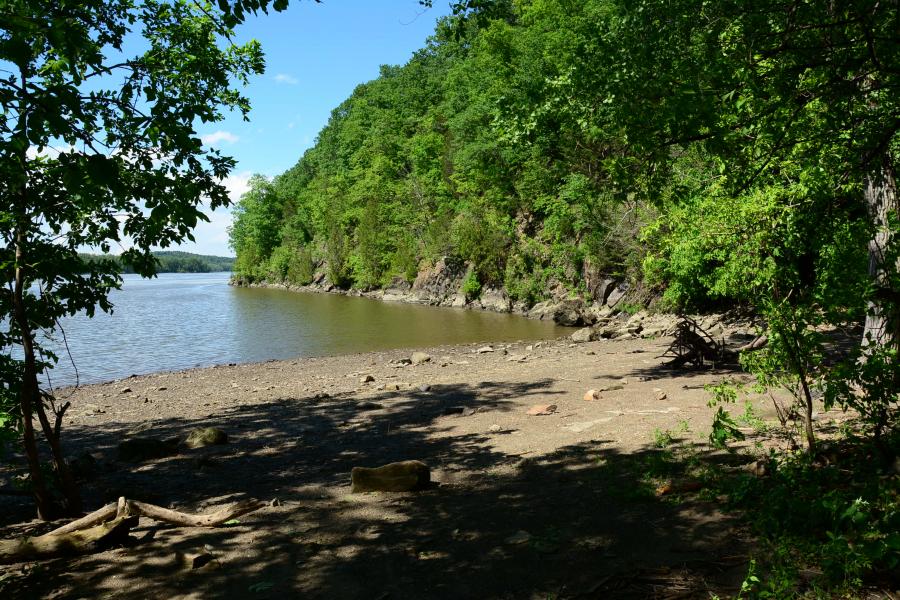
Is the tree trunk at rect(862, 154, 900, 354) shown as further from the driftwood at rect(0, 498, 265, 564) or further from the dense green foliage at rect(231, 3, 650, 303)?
the driftwood at rect(0, 498, 265, 564)

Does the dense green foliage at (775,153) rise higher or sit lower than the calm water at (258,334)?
higher

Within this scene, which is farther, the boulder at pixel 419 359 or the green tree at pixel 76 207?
the boulder at pixel 419 359

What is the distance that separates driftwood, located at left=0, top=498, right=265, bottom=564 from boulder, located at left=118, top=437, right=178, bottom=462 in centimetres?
366

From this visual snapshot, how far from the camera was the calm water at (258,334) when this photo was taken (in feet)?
83.6

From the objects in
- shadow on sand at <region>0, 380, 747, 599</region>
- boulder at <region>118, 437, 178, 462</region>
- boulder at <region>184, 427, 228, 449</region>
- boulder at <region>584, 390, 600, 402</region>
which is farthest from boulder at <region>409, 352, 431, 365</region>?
shadow on sand at <region>0, 380, 747, 599</region>

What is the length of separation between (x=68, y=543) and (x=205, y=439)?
4.77 metres

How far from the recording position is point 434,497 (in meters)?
6.56

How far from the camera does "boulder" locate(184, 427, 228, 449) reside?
10055 mm

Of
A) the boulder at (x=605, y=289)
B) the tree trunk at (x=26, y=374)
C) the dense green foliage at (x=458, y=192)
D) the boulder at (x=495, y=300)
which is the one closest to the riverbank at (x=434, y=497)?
the tree trunk at (x=26, y=374)

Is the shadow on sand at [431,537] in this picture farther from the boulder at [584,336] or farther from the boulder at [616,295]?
the boulder at [616,295]

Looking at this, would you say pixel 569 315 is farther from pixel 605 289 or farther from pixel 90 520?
pixel 90 520

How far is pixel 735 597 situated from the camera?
3535mm

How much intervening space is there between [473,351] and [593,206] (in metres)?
10.6

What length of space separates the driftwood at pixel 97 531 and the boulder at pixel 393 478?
1.38 m
